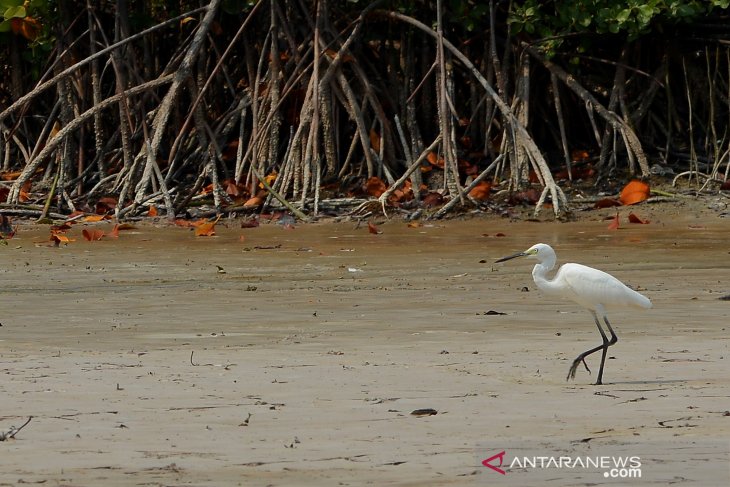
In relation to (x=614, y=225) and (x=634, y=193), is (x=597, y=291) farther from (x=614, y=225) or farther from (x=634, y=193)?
(x=634, y=193)

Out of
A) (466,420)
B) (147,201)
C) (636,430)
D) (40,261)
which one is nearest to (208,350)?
(466,420)

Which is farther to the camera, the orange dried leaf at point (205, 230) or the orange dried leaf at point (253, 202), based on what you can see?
the orange dried leaf at point (253, 202)

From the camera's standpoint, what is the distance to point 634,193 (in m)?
11.0

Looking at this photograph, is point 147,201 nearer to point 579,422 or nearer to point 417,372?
point 417,372

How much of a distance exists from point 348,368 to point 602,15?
7312mm

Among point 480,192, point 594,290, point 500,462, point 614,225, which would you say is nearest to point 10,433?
point 500,462

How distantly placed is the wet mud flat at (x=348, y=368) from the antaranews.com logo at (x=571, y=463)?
2 cm

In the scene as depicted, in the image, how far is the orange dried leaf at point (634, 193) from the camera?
36.0 ft

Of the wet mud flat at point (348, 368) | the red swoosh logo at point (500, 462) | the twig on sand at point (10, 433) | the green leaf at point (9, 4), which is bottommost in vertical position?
the wet mud flat at point (348, 368)

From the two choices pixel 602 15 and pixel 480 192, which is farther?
pixel 602 15

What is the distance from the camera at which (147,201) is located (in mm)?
11336

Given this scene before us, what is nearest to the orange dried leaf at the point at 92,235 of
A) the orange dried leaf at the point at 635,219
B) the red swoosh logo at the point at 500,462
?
the orange dried leaf at the point at 635,219

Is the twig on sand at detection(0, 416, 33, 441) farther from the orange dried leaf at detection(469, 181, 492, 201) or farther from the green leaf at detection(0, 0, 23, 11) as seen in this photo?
the green leaf at detection(0, 0, 23, 11)

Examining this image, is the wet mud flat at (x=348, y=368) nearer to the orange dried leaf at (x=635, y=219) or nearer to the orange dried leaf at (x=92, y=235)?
the orange dried leaf at (x=92, y=235)
